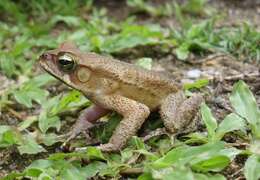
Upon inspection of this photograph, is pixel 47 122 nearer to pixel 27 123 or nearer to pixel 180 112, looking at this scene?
pixel 27 123

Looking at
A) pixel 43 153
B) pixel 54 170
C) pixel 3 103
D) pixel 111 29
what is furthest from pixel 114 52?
pixel 54 170

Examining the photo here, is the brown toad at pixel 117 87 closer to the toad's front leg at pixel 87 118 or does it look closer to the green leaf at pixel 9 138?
the toad's front leg at pixel 87 118

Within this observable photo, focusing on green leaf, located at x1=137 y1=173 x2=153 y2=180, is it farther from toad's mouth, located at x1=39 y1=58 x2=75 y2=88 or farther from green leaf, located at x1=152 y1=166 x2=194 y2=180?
toad's mouth, located at x1=39 y1=58 x2=75 y2=88

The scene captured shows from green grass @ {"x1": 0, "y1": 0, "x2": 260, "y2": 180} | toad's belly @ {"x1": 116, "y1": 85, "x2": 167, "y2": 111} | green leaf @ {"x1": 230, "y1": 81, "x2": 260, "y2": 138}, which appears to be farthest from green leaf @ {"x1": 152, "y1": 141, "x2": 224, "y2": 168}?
toad's belly @ {"x1": 116, "y1": 85, "x2": 167, "y2": 111}

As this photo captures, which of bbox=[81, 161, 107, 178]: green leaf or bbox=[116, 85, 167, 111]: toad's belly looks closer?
bbox=[81, 161, 107, 178]: green leaf

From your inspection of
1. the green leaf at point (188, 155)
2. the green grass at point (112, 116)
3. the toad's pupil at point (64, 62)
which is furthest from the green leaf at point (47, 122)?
the green leaf at point (188, 155)

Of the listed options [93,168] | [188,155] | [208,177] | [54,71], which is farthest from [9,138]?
[208,177]

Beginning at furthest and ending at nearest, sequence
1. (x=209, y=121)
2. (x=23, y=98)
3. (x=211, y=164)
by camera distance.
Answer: (x=23, y=98) < (x=209, y=121) < (x=211, y=164)

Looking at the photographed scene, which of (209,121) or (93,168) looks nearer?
(93,168)
